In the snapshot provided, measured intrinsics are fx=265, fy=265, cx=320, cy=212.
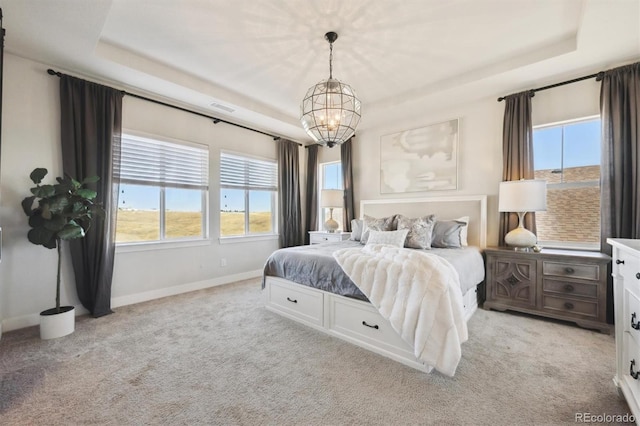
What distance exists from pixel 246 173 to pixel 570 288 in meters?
4.62

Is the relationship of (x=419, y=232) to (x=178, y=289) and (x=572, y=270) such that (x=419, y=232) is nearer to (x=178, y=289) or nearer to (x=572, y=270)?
(x=572, y=270)

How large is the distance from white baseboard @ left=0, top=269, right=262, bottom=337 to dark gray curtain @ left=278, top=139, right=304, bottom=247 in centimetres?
90

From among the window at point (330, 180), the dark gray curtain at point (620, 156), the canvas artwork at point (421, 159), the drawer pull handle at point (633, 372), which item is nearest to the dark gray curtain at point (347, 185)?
the window at point (330, 180)

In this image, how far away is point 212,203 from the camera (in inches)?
166

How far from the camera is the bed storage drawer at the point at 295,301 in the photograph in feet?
8.64

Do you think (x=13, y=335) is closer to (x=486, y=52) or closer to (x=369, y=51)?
(x=369, y=51)

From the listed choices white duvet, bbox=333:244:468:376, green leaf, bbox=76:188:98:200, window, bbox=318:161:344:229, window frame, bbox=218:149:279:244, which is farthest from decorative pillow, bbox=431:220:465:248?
green leaf, bbox=76:188:98:200

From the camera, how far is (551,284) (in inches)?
111

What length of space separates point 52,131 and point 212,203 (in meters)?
1.94

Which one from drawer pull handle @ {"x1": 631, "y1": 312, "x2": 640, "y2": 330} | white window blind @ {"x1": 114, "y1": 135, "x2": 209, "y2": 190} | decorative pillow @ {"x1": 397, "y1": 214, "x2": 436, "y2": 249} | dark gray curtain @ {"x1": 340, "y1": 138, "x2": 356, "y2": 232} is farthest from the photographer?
dark gray curtain @ {"x1": 340, "y1": 138, "x2": 356, "y2": 232}

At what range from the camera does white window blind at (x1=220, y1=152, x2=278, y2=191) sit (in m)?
4.43

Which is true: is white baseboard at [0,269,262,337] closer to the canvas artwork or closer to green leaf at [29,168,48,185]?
green leaf at [29,168,48,185]

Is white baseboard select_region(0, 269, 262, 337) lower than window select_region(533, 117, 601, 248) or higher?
lower

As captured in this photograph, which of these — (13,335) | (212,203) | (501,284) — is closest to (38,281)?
(13,335)
